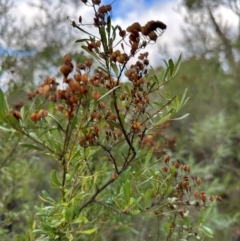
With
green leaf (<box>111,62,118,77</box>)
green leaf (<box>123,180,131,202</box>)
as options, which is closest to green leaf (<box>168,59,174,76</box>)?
green leaf (<box>111,62,118,77</box>)

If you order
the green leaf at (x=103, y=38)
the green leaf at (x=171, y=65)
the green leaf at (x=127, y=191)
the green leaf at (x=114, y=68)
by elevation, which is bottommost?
the green leaf at (x=127, y=191)

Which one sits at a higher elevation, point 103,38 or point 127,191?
point 103,38

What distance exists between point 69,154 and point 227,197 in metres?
4.62

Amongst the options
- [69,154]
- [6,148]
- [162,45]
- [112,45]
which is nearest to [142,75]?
[112,45]

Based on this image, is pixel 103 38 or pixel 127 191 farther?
pixel 127 191

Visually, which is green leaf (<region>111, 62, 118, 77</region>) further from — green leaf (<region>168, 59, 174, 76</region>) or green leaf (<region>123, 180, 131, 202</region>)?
green leaf (<region>123, 180, 131, 202</region>)

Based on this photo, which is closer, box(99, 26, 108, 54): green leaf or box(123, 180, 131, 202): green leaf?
box(99, 26, 108, 54): green leaf

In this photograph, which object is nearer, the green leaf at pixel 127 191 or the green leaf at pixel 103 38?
the green leaf at pixel 103 38

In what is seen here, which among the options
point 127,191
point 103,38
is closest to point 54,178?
point 127,191

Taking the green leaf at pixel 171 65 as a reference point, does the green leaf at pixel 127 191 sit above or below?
below

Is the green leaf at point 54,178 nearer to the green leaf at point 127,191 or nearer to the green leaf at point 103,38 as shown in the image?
the green leaf at point 127,191

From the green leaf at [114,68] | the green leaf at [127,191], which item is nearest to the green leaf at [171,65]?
the green leaf at [114,68]

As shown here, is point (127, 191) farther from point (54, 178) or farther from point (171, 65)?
point (171, 65)

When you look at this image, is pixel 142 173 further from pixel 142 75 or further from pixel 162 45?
pixel 162 45
